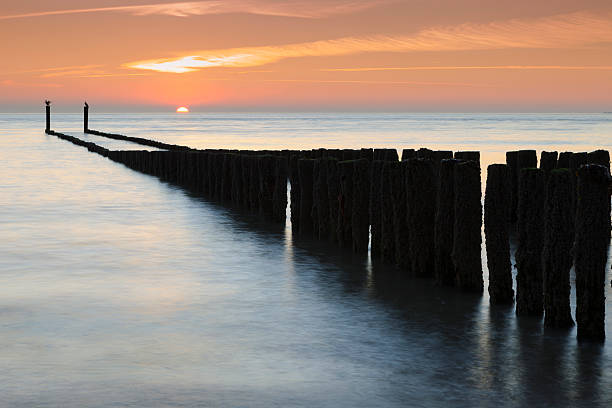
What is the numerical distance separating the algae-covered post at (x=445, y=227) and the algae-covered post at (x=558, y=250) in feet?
5.94

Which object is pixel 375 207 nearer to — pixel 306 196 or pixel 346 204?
pixel 346 204

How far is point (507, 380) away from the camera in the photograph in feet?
20.9

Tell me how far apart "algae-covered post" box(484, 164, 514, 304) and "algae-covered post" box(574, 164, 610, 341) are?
1380 mm

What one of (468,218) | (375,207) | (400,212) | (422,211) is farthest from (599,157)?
(468,218)

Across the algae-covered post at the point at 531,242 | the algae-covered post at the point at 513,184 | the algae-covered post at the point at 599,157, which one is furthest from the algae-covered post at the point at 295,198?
the algae-covered post at the point at 531,242

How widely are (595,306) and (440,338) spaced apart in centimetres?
125

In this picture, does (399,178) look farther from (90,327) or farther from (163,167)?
(163,167)

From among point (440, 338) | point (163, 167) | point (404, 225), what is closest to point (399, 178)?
point (404, 225)

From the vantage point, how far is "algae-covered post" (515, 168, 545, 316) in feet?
27.3

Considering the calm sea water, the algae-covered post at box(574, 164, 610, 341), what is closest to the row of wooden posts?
the algae-covered post at box(574, 164, 610, 341)

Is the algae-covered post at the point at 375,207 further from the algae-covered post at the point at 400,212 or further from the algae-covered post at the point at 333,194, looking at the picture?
the algae-covered post at the point at 333,194

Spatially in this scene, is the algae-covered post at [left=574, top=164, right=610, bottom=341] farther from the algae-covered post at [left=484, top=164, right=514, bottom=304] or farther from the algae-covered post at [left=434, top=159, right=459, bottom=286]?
the algae-covered post at [left=434, top=159, right=459, bottom=286]

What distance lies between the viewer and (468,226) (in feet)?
30.6

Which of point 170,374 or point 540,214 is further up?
point 540,214
